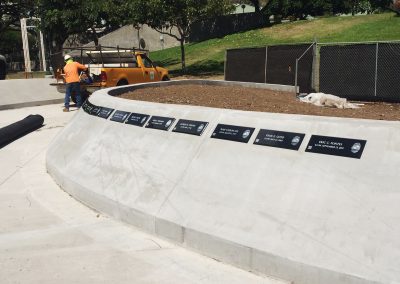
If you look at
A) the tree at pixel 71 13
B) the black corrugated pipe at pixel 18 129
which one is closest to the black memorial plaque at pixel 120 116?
the black corrugated pipe at pixel 18 129

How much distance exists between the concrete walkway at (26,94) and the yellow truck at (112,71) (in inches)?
67.0

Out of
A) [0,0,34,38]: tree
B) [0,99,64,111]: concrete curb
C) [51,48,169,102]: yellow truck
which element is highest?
[0,0,34,38]: tree

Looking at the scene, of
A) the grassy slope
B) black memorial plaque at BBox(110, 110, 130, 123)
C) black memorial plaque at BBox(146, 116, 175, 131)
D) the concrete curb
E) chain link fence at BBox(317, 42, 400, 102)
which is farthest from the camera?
the grassy slope

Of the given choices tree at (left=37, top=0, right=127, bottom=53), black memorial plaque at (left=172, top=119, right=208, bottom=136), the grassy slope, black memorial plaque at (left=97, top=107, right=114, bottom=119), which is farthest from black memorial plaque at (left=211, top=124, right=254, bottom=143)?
tree at (left=37, top=0, right=127, bottom=53)

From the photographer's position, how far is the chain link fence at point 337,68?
547 inches

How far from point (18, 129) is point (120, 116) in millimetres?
6202

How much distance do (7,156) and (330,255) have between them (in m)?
8.46

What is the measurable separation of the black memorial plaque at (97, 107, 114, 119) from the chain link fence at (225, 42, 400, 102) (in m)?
8.92

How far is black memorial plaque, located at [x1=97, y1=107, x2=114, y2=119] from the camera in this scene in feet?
27.2

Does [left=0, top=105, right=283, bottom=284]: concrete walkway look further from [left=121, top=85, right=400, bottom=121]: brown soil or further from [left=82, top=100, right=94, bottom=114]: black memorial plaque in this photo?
[left=121, top=85, right=400, bottom=121]: brown soil

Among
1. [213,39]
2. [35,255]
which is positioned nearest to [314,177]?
[35,255]

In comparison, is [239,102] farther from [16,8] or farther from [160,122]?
[16,8]

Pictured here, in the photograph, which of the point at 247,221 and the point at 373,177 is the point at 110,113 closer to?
the point at 247,221

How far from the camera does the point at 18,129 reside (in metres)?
12.9
